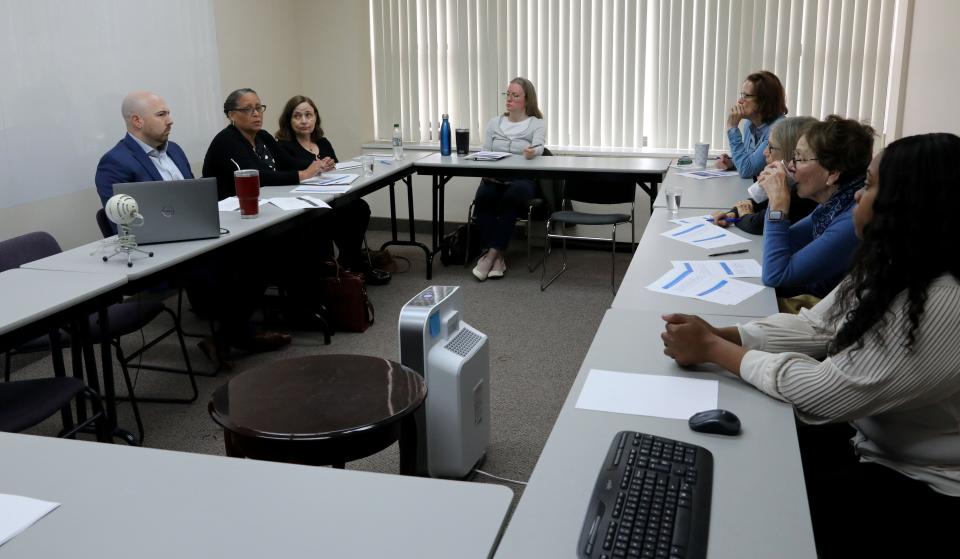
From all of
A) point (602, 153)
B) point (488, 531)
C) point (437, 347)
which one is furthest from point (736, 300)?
point (602, 153)

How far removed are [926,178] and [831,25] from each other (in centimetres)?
475

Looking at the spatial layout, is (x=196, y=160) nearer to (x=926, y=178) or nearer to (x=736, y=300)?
(x=736, y=300)

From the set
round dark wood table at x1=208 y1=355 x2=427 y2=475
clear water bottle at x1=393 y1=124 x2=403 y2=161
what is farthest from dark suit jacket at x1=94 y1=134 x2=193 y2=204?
round dark wood table at x1=208 y1=355 x2=427 y2=475

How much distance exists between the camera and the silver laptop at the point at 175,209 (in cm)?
329

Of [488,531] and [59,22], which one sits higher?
[59,22]

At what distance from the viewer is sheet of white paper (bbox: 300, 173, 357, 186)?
4.81 meters

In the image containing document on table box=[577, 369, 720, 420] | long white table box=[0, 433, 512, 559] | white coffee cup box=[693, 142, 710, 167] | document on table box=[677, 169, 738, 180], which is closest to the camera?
long white table box=[0, 433, 512, 559]

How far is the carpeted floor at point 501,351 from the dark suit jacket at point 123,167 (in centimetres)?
88

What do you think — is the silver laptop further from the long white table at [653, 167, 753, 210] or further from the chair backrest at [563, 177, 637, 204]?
the chair backrest at [563, 177, 637, 204]

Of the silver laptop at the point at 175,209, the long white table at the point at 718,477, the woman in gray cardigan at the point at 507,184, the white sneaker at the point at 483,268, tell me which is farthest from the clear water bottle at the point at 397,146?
the long white table at the point at 718,477

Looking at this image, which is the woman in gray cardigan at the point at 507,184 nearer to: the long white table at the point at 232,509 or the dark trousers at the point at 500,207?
the dark trousers at the point at 500,207

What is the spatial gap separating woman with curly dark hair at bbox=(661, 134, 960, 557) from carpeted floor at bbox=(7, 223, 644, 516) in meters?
1.30

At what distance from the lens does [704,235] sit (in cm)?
345

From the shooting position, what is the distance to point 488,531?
1292mm
